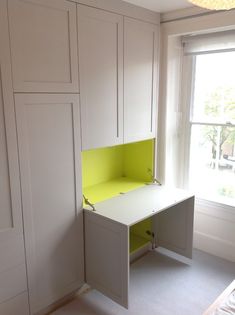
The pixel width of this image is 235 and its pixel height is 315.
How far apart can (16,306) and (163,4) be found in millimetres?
2502

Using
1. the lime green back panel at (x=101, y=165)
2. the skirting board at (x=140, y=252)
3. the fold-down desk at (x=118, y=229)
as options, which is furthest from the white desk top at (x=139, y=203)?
the skirting board at (x=140, y=252)

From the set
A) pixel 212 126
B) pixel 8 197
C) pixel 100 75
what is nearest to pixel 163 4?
pixel 100 75

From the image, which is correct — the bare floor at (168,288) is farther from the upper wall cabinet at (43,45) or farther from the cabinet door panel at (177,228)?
the upper wall cabinet at (43,45)

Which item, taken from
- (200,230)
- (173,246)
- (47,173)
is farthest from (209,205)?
(47,173)

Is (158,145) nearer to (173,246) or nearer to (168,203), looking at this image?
(168,203)

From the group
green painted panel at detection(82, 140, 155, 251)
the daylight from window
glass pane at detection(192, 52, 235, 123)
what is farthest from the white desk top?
glass pane at detection(192, 52, 235, 123)

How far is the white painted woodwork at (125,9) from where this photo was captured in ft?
6.73

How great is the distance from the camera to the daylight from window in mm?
2725

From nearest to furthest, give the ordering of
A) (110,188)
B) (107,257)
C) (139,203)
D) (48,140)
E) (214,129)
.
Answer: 1. (48,140)
2. (107,257)
3. (139,203)
4. (110,188)
5. (214,129)

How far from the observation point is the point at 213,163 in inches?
116

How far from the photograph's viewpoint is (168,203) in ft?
7.74

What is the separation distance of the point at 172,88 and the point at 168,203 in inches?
46.1

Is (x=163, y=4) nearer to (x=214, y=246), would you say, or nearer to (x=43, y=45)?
→ (x=43, y=45)

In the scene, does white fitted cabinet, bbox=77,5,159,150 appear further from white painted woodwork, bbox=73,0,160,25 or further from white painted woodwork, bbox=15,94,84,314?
white painted woodwork, bbox=15,94,84,314
